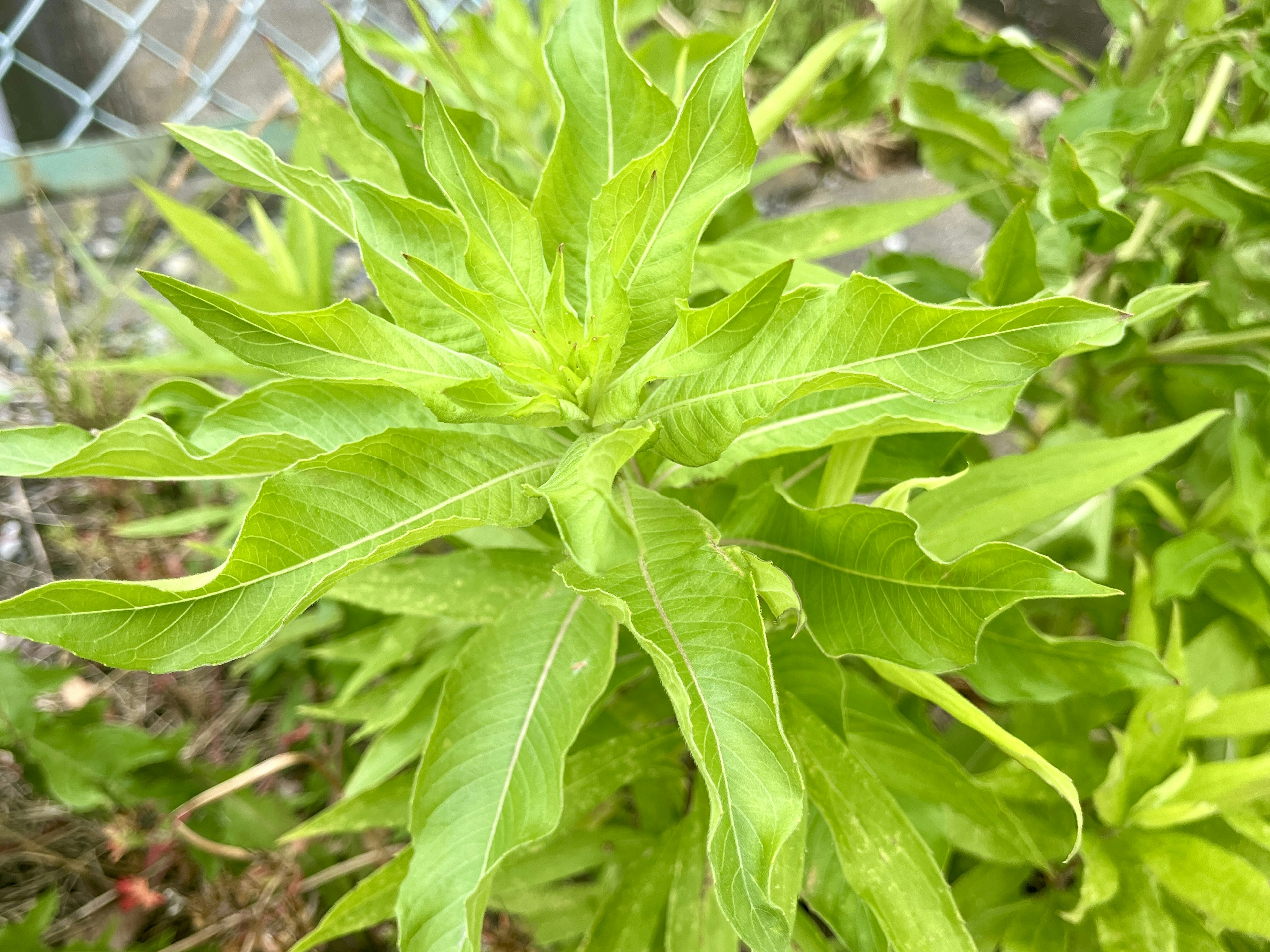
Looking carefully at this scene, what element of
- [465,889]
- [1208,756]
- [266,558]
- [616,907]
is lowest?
[1208,756]

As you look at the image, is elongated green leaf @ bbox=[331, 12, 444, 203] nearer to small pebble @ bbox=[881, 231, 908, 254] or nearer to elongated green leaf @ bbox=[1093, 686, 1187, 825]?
elongated green leaf @ bbox=[1093, 686, 1187, 825]

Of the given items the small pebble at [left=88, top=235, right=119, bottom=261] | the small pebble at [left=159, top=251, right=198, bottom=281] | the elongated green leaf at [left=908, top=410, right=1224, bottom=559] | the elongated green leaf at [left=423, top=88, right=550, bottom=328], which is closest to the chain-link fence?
the small pebble at [left=88, top=235, right=119, bottom=261]

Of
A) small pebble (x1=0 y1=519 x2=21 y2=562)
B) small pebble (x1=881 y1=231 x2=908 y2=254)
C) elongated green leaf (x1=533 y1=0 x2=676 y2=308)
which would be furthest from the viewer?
small pebble (x1=881 y1=231 x2=908 y2=254)

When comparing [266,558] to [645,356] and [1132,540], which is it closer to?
[645,356]

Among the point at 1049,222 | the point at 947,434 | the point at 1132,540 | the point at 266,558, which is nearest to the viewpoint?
the point at 266,558

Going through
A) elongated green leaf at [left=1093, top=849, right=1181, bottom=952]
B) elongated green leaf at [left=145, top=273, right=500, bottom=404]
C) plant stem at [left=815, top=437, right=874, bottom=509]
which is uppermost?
elongated green leaf at [left=145, top=273, right=500, bottom=404]

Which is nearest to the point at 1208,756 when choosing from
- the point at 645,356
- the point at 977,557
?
the point at 977,557

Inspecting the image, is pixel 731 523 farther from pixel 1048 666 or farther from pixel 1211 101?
pixel 1211 101
